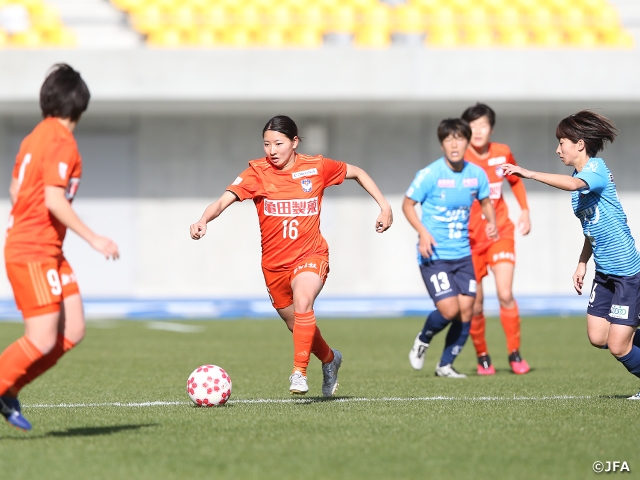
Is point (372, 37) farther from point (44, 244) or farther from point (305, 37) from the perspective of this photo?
point (44, 244)

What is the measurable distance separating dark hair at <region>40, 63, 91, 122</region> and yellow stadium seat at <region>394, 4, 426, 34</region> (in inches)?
628

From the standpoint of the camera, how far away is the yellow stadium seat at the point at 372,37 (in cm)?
2094

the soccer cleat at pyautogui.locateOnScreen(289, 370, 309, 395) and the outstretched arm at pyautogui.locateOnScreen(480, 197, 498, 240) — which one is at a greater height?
the outstretched arm at pyautogui.locateOnScreen(480, 197, 498, 240)

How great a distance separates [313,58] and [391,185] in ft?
13.6

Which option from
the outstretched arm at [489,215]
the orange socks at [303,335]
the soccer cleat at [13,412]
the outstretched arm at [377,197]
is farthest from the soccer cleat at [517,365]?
the soccer cleat at [13,412]

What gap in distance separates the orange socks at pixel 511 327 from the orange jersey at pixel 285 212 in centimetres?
306

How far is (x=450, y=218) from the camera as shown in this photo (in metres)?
8.91

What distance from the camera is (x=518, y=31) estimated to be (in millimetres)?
21281

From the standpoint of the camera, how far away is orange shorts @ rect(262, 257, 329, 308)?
690 cm

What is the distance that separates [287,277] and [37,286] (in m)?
2.22

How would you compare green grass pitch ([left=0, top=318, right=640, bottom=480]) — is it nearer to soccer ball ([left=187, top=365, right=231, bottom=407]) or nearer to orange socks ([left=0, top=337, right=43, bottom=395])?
soccer ball ([left=187, top=365, right=231, bottom=407])

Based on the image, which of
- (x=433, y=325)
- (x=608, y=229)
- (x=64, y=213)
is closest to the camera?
(x=64, y=213)

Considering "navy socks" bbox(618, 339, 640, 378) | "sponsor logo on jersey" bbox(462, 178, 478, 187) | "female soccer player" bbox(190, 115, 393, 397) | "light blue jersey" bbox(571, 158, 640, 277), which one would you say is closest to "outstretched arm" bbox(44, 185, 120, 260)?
"female soccer player" bbox(190, 115, 393, 397)

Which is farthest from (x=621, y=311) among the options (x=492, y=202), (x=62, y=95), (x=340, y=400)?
(x=62, y=95)
